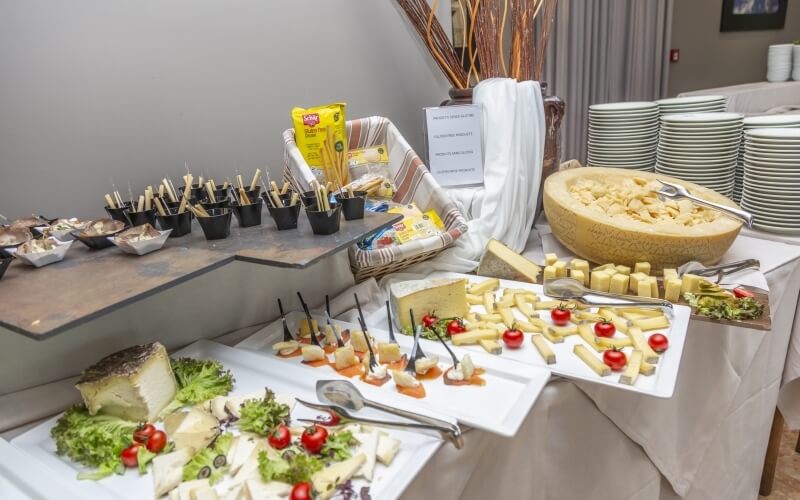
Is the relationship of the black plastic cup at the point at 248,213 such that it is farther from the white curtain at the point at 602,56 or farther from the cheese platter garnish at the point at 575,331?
the white curtain at the point at 602,56

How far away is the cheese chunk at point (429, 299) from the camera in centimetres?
103

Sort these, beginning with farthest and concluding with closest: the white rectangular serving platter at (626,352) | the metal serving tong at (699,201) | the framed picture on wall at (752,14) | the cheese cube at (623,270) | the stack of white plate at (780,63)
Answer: the framed picture on wall at (752,14) → the stack of white plate at (780,63) → the metal serving tong at (699,201) → the cheese cube at (623,270) → the white rectangular serving platter at (626,352)

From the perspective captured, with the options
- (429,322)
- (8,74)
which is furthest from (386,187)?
(8,74)

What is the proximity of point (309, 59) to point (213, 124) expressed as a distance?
387 mm

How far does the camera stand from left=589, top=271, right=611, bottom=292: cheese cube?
3.77ft

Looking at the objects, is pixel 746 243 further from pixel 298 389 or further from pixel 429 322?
pixel 298 389

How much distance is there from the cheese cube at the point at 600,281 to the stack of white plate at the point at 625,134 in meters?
0.78

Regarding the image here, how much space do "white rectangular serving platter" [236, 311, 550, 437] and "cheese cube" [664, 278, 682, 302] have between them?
0.44m

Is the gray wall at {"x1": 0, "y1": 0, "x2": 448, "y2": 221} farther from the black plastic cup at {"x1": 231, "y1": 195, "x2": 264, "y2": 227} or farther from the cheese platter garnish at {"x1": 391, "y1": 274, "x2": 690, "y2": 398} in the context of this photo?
the cheese platter garnish at {"x1": 391, "y1": 274, "x2": 690, "y2": 398}

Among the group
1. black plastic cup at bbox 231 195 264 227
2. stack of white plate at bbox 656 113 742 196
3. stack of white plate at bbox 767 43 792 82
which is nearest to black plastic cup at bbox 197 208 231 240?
black plastic cup at bbox 231 195 264 227

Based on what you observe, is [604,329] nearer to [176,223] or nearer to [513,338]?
[513,338]

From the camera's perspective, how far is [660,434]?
3.36 ft

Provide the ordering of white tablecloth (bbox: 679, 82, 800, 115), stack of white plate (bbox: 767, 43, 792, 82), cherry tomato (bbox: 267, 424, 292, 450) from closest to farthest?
cherry tomato (bbox: 267, 424, 292, 450) < white tablecloth (bbox: 679, 82, 800, 115) < stack of white plate (bbox: 767, 43, 792, 82)

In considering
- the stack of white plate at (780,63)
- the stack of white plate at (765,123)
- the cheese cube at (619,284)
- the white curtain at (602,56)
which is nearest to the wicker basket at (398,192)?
the cheese cube at (619,284)
